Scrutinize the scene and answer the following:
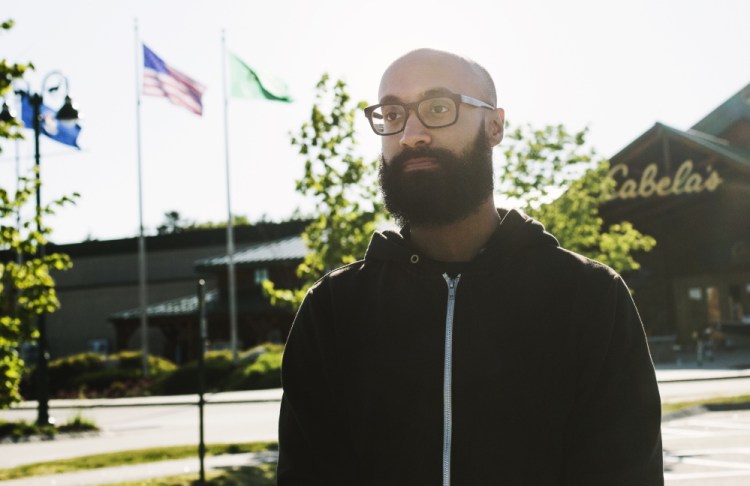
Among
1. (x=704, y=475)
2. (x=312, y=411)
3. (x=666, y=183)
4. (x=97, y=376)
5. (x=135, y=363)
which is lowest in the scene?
(x=97, y=376)

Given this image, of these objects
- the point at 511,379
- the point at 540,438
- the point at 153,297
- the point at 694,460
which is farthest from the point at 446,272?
the point at 153,297

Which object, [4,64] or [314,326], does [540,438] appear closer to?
[314,326]

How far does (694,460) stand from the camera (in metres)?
12.3

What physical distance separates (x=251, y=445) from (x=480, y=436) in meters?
13.6

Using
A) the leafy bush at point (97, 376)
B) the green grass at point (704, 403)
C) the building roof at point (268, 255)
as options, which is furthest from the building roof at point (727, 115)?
the green grass at point (704, 403)

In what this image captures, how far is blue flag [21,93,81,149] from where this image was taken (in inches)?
834

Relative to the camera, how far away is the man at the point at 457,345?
2613 millimetres

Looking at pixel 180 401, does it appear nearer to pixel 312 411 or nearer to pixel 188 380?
pixel 188 380

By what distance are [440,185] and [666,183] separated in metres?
37.2

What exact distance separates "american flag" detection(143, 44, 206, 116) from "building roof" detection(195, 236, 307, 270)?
20293 mm

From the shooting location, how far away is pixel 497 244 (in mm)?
2840

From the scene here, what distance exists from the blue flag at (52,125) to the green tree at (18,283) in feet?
37.9

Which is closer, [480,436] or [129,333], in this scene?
[480,436]

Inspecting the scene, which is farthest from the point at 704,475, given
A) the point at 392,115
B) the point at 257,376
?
the point at 257,376
